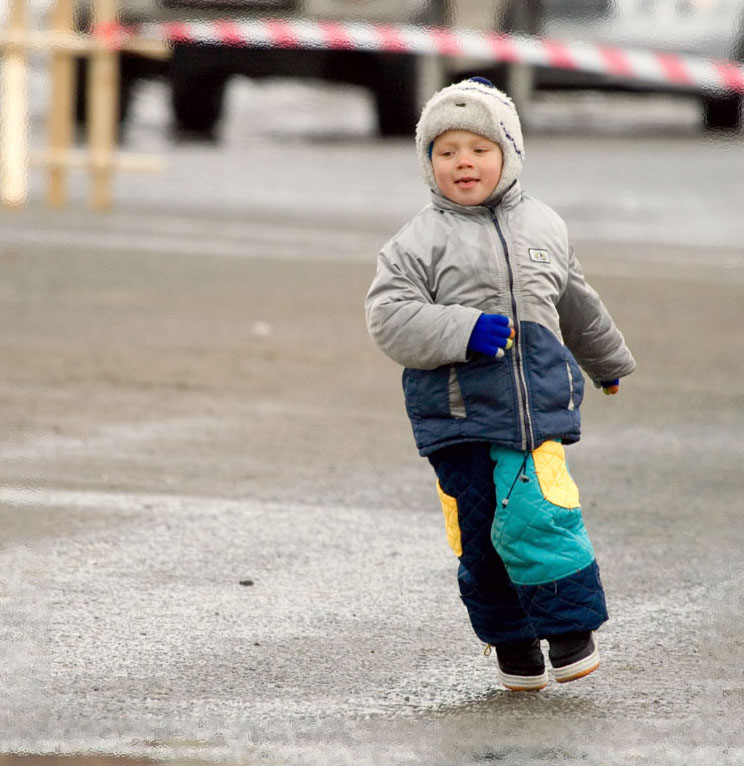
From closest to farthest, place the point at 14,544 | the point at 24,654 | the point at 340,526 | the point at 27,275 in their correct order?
the point at 24,654 < the point at 14,544 < the point at 340,526 < the point at 27,275

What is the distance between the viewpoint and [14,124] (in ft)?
42.9

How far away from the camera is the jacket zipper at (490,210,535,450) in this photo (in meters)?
3.71

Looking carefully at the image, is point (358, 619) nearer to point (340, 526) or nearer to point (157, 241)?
point (340, 526)

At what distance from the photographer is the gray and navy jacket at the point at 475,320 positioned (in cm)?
371

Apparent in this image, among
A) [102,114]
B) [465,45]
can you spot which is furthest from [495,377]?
[465,45]

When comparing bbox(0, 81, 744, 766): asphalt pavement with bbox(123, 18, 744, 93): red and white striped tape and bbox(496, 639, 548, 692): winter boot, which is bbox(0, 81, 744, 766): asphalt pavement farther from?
bbox(123, 18, 744, 93): red and white striped tape

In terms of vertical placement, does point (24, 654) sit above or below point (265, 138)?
above

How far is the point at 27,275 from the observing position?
9961 mm

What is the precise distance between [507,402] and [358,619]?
892 millimetres

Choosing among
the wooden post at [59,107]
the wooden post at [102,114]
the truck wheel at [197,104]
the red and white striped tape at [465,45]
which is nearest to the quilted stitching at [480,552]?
the wooden post at [102,114]

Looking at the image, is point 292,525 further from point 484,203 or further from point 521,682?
point 484,203

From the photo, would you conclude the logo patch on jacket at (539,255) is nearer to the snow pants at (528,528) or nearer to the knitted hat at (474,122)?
the knitted hat at (474,122)

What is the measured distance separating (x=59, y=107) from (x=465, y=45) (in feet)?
14.8

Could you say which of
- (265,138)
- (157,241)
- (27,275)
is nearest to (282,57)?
(265,138)
